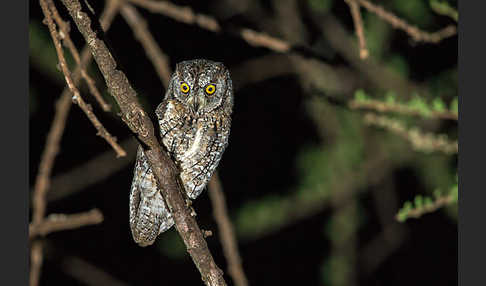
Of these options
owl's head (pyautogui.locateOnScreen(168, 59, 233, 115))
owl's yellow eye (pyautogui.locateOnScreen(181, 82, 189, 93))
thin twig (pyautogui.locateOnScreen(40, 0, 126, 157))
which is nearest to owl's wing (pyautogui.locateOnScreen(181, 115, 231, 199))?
owl's head (pyautogui.locateOnScreen(168, 59, 233, 115))

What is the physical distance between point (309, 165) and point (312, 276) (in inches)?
60.6

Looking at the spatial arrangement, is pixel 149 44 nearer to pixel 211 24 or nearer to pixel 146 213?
pixel 211 24

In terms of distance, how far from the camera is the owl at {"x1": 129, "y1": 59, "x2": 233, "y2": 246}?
2.31 meters

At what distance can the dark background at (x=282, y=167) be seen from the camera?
349cm

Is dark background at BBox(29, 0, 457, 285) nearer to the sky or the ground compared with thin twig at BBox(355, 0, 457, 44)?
nearer to the ground

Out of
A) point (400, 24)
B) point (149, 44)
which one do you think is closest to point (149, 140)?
point (149, 44)

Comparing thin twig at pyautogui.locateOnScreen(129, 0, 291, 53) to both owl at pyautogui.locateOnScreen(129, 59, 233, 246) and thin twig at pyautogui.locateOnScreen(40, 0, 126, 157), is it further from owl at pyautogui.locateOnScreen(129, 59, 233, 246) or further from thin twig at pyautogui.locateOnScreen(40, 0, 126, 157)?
thin twig at pyautogui.locateOnScreen(40, 0, 126, 157)

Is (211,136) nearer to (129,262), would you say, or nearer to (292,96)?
(292,96)

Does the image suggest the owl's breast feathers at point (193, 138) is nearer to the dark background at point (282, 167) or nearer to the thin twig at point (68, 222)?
the thin twig at point (68, 222)

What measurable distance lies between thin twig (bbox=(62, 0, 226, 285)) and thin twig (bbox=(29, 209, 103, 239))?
0.71 feet

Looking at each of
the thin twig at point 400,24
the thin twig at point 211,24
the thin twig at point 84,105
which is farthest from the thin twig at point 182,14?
the thin twig at point 84,105

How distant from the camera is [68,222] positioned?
1645 millimetres

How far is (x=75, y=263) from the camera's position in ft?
11.7

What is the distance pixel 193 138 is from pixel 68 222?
0.88 meters
